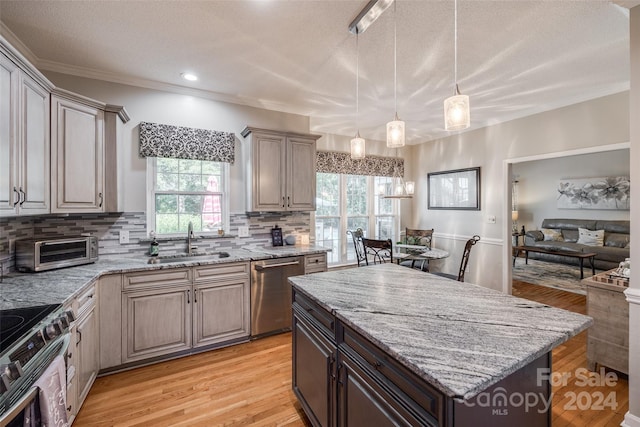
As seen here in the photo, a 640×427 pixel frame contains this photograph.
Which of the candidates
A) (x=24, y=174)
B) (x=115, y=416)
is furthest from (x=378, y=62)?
(x=115, y=416)

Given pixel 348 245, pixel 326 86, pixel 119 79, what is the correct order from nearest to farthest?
pixel 119 79
pixel 326 86
pixel 348 245

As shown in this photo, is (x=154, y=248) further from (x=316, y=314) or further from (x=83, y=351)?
(x=316, y=314)

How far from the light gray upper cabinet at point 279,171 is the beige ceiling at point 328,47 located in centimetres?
50

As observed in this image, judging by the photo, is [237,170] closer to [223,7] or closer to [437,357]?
[223,7]

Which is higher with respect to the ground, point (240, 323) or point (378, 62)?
point (378, 62)

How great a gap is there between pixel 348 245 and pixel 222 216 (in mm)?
2328

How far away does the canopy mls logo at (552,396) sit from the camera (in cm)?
100

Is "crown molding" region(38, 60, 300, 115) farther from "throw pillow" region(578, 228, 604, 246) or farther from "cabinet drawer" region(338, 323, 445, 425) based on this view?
"throw pillow" region(578, 228, 604, 246)

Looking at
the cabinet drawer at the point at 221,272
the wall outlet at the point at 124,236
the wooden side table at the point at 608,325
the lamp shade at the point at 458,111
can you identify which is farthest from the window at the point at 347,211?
the lamp shade at the point at 458,111

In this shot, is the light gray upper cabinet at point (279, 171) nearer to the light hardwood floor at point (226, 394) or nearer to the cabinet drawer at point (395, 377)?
the light hardwood floor at point (226, 394)

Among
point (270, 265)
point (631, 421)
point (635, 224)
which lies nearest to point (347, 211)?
point (270, 265)

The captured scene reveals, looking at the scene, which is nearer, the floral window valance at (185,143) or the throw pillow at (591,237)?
the floral window valance at (185,143)

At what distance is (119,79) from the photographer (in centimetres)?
280

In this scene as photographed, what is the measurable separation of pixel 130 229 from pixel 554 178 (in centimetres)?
926
